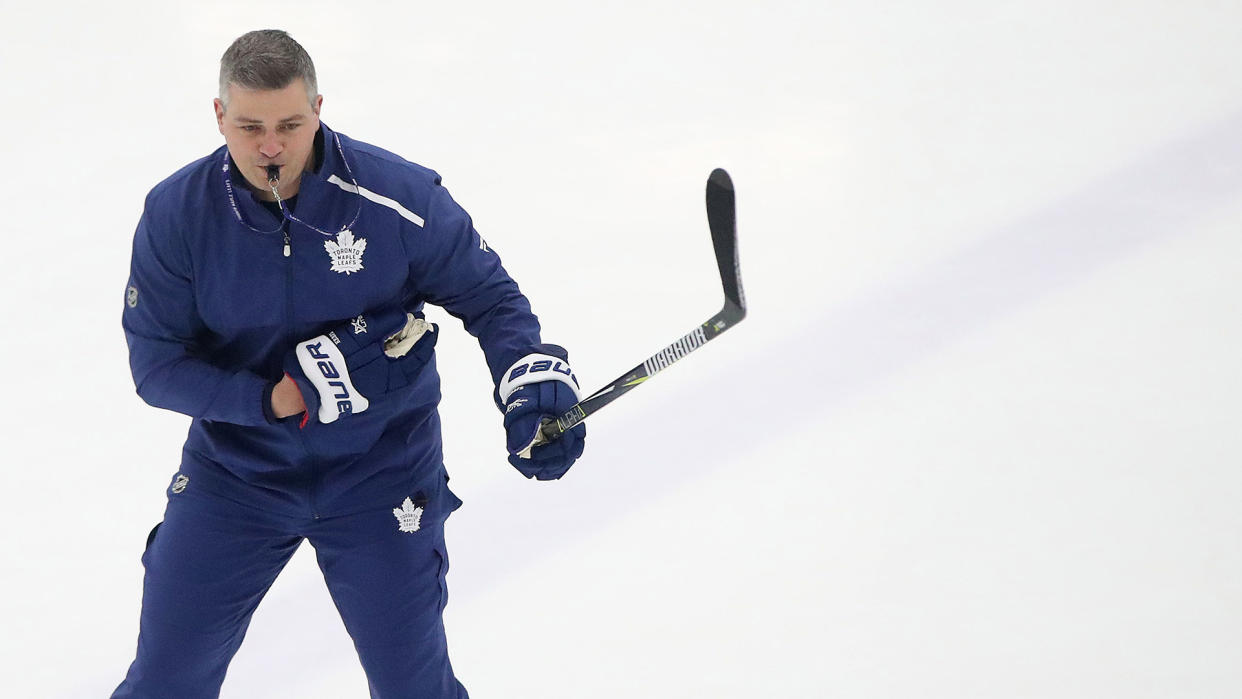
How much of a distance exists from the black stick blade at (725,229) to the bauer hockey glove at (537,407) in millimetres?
299

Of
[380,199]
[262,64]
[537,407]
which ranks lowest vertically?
[537,407]

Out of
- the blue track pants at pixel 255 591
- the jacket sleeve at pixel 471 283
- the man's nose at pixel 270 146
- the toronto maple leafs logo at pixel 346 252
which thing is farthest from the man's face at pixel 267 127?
the blue track pants at pixel 255 591

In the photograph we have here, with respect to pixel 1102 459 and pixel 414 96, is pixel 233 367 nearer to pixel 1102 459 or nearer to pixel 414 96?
pixel 1102 459

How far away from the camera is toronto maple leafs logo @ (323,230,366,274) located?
2178mm

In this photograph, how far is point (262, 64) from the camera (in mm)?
2020

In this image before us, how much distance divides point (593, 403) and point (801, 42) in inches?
131

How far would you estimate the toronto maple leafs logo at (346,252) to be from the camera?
2178 millimetres

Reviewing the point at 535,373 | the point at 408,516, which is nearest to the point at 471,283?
the point at 535,373

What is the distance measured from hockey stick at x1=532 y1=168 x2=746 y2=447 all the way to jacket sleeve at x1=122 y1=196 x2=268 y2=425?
1.50 ft

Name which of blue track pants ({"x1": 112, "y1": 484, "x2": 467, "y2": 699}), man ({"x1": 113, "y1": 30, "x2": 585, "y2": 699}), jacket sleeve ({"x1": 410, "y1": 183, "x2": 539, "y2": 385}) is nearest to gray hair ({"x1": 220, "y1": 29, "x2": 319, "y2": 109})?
man ({"x1": 113, "y1": 30, "x2": 585, "y2": 699})

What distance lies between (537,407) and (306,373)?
0.35 m

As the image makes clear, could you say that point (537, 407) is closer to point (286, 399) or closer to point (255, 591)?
point (286, 399)

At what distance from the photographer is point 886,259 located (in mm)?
4164

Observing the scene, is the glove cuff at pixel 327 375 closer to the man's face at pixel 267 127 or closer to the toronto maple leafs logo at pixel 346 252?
the toronto maple leafs logo at pixel 346 252
